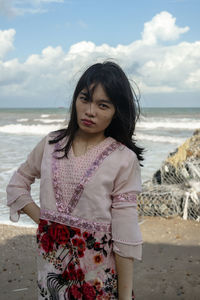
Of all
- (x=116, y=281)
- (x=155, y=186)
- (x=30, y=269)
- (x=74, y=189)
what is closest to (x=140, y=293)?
(x=30, y=269)

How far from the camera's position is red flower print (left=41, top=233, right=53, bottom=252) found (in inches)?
61.3

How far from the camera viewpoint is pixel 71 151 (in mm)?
1610

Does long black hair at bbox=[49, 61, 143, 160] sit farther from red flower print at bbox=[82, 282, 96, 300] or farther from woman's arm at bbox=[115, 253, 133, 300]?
red flower print at bbox=[82, 282, 96, 300]

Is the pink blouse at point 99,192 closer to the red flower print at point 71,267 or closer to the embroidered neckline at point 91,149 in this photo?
the embroidered neckline at point 91,149

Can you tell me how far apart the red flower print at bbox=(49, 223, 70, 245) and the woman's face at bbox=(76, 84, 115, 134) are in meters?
0.40

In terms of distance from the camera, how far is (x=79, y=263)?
4.97 feet

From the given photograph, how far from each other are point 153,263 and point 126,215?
254 centimetres

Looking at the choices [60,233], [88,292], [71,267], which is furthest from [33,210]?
[88,292]

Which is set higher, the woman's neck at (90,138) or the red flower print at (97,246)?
the woman's neck at (90,138)

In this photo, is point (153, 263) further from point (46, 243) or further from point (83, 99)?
point (83, 99)

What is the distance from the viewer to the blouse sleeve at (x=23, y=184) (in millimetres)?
1674

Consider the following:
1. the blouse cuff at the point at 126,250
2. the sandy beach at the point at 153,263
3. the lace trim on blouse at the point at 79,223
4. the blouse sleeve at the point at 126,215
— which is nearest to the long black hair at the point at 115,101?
the blouse sleeve at the point at 126,215

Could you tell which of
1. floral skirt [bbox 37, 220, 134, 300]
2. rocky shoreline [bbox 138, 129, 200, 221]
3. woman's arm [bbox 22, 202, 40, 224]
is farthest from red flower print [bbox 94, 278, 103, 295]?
rocky shoreline [bbox 138, 129, 200, 221]

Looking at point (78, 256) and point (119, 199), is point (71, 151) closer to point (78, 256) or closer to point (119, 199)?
point (119, 199)
